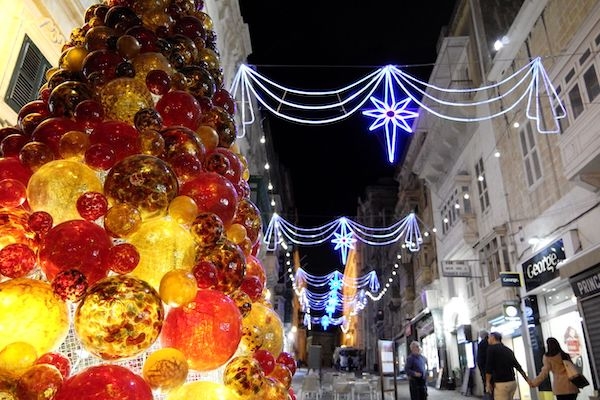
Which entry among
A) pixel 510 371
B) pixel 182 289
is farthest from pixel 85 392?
pixel 510 371

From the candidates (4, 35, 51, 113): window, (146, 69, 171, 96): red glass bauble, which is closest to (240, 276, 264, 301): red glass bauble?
(146, 69, 171, 96): red glass bauble

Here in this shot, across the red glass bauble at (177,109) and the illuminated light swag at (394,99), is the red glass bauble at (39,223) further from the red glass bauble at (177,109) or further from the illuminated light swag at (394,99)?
the illuminated light swag at (394,99)

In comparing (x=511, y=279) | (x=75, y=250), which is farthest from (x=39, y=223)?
(x=511, y=279)

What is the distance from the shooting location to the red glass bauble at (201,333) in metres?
2.08

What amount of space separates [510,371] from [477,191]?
13.2m

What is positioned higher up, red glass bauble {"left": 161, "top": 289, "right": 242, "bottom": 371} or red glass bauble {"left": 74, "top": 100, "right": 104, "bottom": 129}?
red glass bauble {"left": 74, "top": 100, "right": 104, "bottom": 129}

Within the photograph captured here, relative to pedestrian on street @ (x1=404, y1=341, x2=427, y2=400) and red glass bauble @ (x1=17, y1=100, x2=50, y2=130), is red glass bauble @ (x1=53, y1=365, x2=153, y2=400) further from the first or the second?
pedestrian on street @ (x1=404, y1=341, x2=427, y2=400)

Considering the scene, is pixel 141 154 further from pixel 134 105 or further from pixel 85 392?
pixel 85 392

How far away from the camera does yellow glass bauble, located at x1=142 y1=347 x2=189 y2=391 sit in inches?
74.5

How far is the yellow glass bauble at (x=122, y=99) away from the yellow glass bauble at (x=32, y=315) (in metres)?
1.08

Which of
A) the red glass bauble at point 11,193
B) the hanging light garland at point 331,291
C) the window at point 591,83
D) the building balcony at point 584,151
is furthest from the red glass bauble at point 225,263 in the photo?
the hanging light garland at point 331,291

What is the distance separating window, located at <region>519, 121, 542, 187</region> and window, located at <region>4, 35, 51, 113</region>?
43.1 ft

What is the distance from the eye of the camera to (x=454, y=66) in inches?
814

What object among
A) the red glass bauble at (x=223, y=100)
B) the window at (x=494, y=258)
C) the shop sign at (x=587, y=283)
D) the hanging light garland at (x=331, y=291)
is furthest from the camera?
the hanging light garland at (x=331, y=291)
